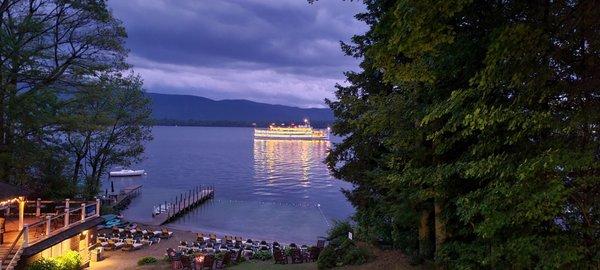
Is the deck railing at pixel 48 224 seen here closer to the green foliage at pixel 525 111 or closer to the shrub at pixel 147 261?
the shrub at pixel 147 261

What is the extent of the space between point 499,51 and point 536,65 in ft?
2.94

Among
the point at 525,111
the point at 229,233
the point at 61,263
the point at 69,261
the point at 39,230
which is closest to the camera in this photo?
the point at 525,111

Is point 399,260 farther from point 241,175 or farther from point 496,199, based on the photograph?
point 241,175

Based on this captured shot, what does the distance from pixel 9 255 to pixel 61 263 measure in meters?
3.64

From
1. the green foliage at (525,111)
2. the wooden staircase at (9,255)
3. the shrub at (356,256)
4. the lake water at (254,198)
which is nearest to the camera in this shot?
the green foliage at (525,111)

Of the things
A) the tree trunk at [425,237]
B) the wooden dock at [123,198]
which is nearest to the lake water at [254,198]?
the wooden dock at [123,198]

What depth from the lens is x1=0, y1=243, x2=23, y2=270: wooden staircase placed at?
17844 millimetres

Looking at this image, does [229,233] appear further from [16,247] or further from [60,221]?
[16,247]

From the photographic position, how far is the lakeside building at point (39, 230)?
62.6ft

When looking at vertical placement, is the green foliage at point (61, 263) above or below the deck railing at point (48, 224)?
below

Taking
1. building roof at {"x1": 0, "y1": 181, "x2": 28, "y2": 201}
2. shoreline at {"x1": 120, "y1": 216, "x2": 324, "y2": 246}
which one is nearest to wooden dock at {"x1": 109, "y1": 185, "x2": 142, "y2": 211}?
shoreline at {"x1": 120, "y1": 216, "x2": 324, "y2": 246}

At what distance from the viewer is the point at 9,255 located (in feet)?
61.0

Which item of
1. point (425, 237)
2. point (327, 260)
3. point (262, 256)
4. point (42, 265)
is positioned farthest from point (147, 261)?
point (425, 237)

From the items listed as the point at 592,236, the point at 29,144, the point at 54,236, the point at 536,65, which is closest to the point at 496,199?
the point at 592,236
